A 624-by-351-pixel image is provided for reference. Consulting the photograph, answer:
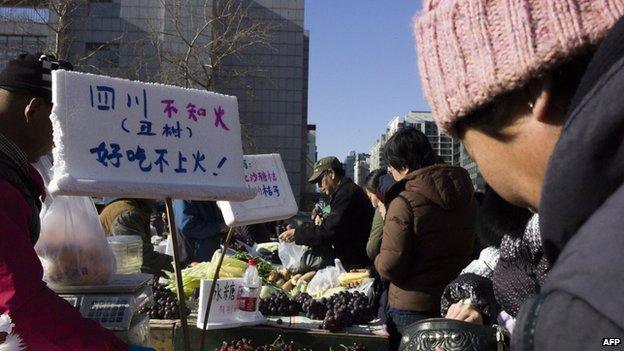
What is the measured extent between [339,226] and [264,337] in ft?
5.84

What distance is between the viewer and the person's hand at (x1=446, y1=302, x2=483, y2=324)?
1954mm

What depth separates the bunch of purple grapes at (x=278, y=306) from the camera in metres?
4.17

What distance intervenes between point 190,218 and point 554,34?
196 inches

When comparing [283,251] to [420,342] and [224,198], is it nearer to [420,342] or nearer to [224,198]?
[224,198]

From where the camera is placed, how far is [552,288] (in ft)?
1.96

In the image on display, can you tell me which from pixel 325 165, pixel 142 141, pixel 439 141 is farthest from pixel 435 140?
pixel 142 141

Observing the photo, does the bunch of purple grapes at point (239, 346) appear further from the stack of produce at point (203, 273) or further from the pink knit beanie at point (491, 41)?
the pink knit beanie at point (491, 41)

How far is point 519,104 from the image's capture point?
834 mm

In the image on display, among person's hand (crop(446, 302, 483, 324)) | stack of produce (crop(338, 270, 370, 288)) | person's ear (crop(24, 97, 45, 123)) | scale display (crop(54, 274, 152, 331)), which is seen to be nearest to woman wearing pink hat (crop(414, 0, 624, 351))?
person's hand (crop(446, 302, 483, 324))

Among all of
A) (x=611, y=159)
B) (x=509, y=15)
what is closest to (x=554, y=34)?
(x=509, y=15)

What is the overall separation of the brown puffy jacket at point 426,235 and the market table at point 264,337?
0.30 metres

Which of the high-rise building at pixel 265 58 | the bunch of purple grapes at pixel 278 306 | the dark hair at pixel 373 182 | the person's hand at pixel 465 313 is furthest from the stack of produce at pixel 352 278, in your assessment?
the high-rise building at pixel 265 58

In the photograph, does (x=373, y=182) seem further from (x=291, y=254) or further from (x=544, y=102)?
(x=544, y=102)

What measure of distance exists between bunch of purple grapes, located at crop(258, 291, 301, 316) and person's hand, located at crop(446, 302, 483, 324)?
2.32 metres
